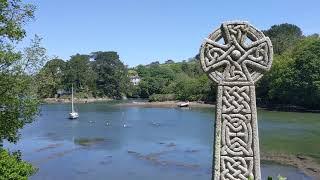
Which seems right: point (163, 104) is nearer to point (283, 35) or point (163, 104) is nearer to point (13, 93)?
point (283, 35)

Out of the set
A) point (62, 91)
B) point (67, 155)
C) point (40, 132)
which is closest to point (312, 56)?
point (40, 132)

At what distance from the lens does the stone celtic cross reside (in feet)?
24.1

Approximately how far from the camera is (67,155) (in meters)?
44.9

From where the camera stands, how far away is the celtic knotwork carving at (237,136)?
7.33 meters

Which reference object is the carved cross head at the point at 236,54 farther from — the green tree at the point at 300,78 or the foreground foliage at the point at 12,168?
the green tree at the point at 300,78

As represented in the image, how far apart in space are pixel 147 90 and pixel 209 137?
4306 inches

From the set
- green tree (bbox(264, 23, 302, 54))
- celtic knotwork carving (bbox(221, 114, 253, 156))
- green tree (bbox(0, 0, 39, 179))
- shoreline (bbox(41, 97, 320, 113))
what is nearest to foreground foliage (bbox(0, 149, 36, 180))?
green tree (bbox(0, 0, 39, 179))

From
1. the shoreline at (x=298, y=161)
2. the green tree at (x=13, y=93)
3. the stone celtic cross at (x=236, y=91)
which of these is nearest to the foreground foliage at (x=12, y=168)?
the green tree at (x=13, y=93)

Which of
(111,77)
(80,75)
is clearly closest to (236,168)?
(80,75)

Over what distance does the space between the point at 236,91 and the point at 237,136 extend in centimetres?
69

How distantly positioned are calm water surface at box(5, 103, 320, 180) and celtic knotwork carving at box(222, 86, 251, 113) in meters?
13.9

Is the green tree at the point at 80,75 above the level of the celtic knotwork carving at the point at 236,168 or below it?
above

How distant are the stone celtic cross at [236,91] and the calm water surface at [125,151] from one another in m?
13.9

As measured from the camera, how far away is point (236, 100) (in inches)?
291
